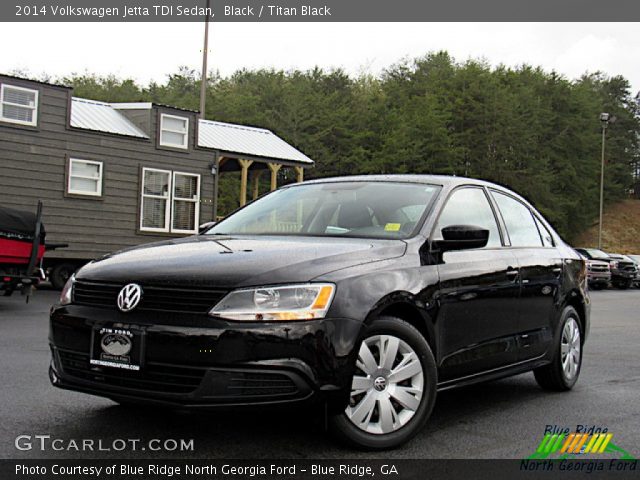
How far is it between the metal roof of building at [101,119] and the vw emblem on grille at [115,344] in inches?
697

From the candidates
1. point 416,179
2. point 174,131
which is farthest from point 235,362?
point 174,131

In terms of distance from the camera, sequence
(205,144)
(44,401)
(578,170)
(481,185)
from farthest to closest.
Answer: (578,170) < (205,144) < (481,185) < (44,401)

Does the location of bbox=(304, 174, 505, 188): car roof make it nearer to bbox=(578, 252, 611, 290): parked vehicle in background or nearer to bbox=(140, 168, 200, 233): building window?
bbox=(140, 168, 200, 233): building window

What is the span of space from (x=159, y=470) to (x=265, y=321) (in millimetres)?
902

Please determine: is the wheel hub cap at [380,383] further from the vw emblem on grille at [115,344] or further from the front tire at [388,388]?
the vw emblem on grille at [115,344]

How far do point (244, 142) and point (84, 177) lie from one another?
26.3 ft

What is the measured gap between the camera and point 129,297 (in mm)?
4352

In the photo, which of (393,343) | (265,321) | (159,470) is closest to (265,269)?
(265,321)

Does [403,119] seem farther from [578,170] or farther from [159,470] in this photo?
[159,470]

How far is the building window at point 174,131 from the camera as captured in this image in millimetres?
23484

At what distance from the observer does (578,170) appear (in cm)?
6944

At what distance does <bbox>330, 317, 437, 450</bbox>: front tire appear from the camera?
444 cm

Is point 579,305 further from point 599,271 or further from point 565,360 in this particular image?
point 599,271

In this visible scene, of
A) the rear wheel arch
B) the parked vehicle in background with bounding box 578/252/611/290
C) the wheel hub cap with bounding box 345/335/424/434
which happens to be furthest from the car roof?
the parked vehicle in background with bounding box 578/252/611/290
